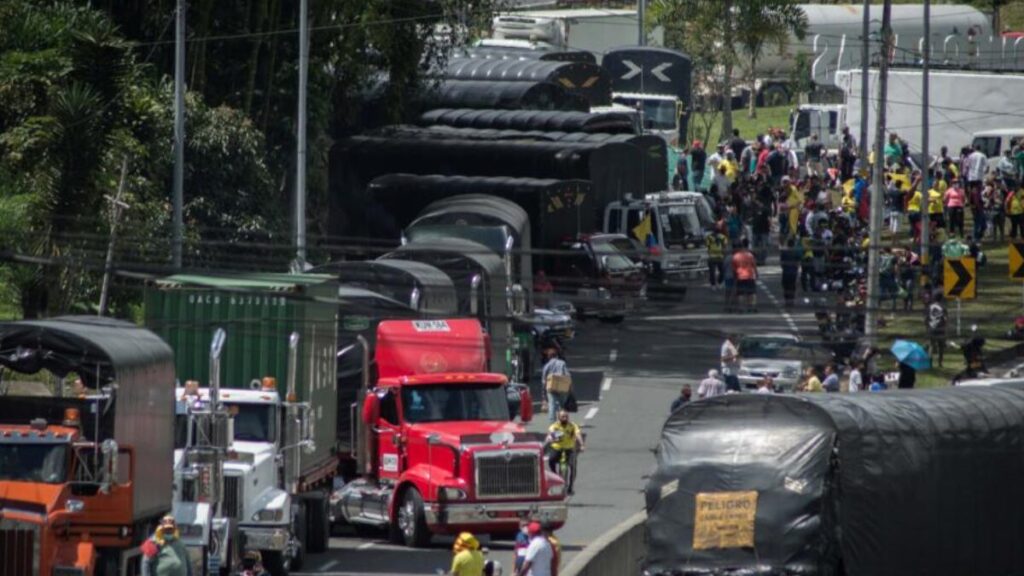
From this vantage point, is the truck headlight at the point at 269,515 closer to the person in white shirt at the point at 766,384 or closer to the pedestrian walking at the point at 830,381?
the person in white shirt at the point at 766,384

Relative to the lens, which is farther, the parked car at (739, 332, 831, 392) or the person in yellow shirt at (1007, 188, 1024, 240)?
the person in yellow shirt at (1007, 188, 1024, 240)

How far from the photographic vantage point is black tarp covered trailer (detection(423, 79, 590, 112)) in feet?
192

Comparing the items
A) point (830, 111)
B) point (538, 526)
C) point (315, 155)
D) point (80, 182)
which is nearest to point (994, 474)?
point (538, 526)

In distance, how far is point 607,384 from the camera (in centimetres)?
4375

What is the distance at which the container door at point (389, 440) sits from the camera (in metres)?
28.6

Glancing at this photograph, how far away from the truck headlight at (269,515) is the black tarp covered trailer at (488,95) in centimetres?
3335

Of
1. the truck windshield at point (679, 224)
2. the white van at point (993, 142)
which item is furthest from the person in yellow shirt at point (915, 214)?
the white van at point (993, 142)

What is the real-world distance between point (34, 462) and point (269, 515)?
448 centimetres

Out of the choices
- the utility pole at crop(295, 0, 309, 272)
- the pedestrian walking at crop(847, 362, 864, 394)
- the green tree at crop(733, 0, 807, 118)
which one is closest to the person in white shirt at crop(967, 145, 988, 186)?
the green tree at crop(733, 0, 807, 118)

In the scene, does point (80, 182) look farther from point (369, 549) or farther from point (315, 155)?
point (315, 155)

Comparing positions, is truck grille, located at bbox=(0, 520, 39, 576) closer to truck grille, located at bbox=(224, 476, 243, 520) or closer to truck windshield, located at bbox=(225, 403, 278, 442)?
truck grille, located at bbox=(224, 476, 243, 520)

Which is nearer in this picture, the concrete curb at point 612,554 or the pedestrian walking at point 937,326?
the concrete curb at point 612,554

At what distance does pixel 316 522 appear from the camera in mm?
27031

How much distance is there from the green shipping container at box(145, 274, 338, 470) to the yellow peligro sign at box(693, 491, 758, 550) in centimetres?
661
